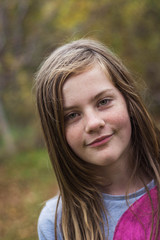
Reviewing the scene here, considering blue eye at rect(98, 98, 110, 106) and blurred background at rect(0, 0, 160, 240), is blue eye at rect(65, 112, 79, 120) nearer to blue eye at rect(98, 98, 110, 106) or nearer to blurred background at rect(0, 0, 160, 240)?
blue eye at rect(98, 98, 110, 106)

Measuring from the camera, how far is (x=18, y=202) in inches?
296

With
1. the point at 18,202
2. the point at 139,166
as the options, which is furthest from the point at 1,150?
the point at 139,166

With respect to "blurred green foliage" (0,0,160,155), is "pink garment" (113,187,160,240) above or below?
below

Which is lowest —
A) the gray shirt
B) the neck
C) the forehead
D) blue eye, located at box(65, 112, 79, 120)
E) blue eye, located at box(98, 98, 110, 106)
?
the gray shirt

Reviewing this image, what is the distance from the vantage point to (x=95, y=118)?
1648mm

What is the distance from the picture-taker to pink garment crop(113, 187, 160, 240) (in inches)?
66.7

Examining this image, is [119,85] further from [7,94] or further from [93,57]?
[7,94]

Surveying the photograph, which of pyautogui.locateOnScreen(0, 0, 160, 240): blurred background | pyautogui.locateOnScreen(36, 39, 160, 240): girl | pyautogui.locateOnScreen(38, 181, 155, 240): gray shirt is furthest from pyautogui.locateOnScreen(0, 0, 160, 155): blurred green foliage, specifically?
pyautogui.locateOnScreen(38, 181, 155, 240): gray shirt

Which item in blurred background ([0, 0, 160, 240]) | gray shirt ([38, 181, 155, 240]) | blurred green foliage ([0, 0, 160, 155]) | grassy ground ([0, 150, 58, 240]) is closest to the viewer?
gray shirt ([38, 181, 155, 240])

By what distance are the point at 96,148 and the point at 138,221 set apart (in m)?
0.47

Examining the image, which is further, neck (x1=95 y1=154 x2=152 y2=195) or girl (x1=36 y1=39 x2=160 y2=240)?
neck (x1=95 y1=154 x2=152 y2=195)

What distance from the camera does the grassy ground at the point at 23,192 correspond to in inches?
238

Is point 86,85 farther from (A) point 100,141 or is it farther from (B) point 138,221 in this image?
(B) point 138,221

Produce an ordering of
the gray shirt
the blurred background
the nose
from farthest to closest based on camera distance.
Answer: the blurred background → the gray shirt → the nose
